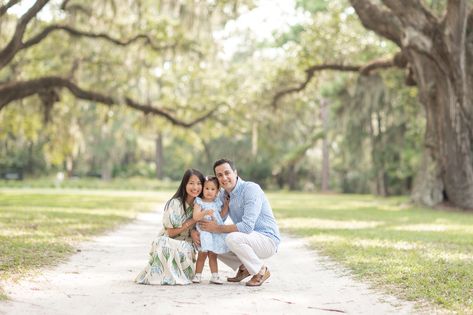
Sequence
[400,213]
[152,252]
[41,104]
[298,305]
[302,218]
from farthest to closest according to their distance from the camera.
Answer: [41,104]
[400,213]
[302,218]
[152,252]
[298,305]

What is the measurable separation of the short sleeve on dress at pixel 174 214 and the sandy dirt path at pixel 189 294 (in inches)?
25.9

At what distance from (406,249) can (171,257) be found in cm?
437

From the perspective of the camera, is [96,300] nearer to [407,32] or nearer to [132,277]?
[132,277]

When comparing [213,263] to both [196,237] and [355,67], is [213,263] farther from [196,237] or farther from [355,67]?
[355,67]

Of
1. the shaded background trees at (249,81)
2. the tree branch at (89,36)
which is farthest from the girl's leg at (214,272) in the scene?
the tree branch at (89,36)

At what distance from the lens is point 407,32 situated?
18328 mm

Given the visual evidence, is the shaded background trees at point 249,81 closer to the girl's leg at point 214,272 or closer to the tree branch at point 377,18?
the tree branch at point 377,18

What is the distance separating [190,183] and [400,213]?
44.7 feet

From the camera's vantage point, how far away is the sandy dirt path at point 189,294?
549 centimetres

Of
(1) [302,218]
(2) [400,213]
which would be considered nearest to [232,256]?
(1) [302,218]

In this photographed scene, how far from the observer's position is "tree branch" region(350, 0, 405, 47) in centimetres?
1892

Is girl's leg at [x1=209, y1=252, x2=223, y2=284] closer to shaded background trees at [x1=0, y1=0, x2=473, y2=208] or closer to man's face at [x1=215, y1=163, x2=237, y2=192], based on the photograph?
man's face at [x1=215, y1=163, x2=237, y2=192]

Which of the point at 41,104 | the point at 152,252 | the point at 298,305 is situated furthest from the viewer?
the point at 41,104

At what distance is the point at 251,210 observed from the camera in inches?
267
